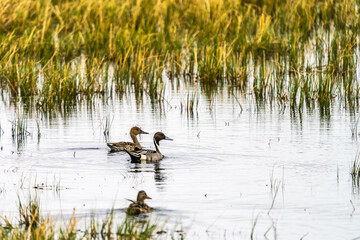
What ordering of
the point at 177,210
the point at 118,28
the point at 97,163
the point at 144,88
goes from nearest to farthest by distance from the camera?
the point at 177,210, the point at 97,163, the point at 144,88, the point at 118,28

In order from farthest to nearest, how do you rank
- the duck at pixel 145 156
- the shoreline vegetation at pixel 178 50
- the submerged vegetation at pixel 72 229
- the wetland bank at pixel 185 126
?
the shoreline vegetation at pixel 178 50, the duck at pixel 145 156, the wetland bank at pixel 185 126, the submerged vegetation at pixel 72 229

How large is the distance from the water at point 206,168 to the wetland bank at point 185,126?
3 cm

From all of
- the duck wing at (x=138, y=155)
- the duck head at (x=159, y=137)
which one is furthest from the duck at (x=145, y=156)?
the duck head at (x=159, y=137)

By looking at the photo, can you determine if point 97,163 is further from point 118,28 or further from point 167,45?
point 118,28

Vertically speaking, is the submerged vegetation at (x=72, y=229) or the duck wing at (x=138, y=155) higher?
the duck wing at (x=138, y=155)

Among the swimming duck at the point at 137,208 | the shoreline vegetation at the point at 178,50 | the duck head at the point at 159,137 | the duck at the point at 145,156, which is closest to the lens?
the swimming duck at the point at 137,208

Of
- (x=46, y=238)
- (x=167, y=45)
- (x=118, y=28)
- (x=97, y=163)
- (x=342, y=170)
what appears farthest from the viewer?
(x=118, y=28)

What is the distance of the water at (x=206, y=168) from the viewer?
25.3 ft

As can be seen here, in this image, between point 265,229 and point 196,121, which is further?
point 196,121

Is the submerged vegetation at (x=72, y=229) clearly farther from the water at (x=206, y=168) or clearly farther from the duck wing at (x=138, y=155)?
the duck wing at (x=138, y=155)

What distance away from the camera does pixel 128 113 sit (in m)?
14.5

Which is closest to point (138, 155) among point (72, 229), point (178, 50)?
point (72, 229)

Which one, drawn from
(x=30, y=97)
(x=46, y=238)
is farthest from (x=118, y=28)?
(x=46, y=238)

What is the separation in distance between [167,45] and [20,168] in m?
9.58
